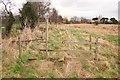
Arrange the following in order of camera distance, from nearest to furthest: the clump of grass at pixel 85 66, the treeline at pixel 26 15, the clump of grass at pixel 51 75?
the clump of grass at pixel 51 75 → the clump of grass at pixel 85 66 → the treeline at pixel 26 15

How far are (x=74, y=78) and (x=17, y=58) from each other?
273 cm

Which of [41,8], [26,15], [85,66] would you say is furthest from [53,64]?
[41,8]

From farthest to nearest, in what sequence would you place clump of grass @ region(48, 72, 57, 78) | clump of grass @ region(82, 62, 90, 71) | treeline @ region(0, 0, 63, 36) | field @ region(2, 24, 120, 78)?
treeline @ region(0, 0, 63, 36)
clump of grass @ region(82, 62, 90, 71)
field @ region(2, 24, 120, 78)
clump of grass @ region(48, 72, 57, 78)

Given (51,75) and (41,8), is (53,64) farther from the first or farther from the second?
(41,8)

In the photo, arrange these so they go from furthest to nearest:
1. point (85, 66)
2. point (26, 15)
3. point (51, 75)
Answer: point (26, 15) < point (85, 66) < point (51, 75)

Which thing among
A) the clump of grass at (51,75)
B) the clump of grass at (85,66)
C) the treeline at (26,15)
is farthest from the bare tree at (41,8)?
the clump of grass at (51,75)

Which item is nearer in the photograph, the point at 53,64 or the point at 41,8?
the point at 53,64

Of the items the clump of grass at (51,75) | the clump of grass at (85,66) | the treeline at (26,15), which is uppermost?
the treeline at (26,15)

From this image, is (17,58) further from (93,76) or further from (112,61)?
(112,61)

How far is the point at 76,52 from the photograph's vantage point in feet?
36.7

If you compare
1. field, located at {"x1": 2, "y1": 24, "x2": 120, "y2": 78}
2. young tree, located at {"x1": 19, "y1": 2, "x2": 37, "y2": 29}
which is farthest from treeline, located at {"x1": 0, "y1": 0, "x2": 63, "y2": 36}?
field, located at {"x1": 2, "y1": 24, "x2": 120, "y2": 78}

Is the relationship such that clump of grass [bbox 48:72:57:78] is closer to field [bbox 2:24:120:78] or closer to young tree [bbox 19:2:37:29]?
field [bbox 2:24:120:78]

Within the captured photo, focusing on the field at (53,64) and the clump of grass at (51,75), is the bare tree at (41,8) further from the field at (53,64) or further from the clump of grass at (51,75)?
the clump of grass at (51,75)

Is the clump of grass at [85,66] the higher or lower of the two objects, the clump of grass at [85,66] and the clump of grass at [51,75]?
the higher
